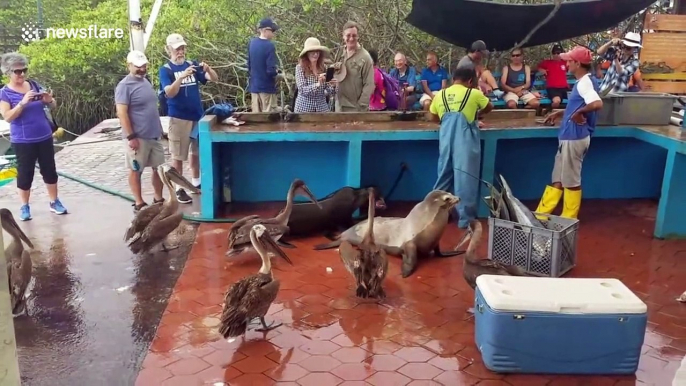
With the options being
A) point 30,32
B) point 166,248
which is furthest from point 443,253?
point 30,32

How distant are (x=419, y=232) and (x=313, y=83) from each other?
113 inches

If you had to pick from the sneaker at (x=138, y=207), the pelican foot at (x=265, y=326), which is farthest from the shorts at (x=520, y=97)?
the pelican foot at (x=265, y=326)

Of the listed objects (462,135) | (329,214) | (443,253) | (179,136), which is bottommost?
(443,253)

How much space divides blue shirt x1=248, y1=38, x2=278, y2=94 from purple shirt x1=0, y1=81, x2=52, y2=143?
2.97 meters

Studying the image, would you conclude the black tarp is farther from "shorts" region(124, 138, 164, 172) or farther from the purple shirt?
the purple shirt

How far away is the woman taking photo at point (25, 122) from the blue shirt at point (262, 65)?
2828 mm

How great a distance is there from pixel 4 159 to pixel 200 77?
17.1 feet

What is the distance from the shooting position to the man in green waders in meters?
6.75

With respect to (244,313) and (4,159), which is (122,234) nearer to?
(244,313)

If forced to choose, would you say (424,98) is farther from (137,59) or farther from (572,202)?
(137,59)

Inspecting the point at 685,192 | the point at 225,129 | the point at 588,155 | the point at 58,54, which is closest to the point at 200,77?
the point at 225,129

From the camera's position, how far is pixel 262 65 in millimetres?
9141

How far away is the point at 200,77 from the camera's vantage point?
800 cm

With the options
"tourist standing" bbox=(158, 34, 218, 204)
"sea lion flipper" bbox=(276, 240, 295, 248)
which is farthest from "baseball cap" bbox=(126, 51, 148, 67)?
"sea lion flipper" bbox=(276, 240, 295, 248)
